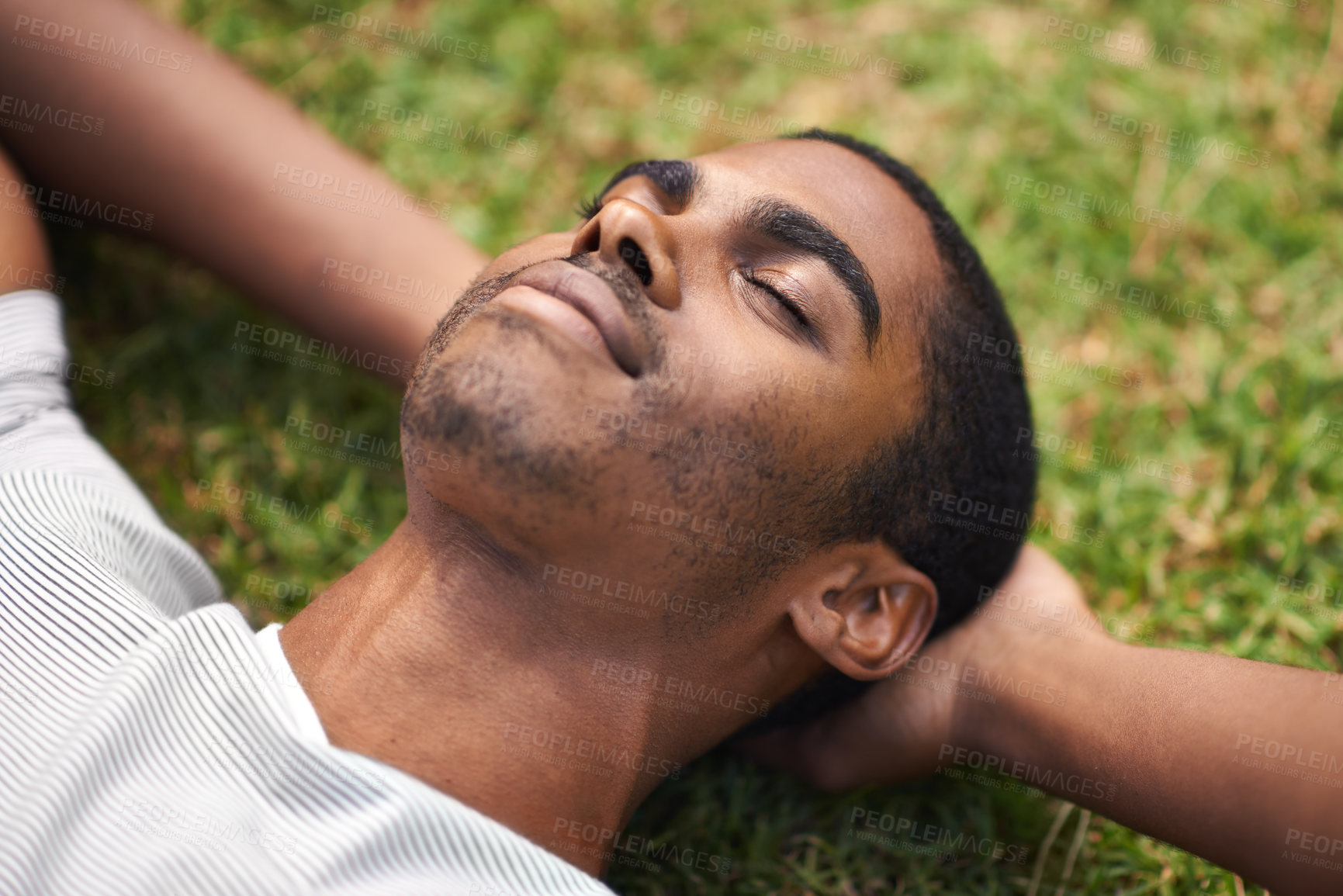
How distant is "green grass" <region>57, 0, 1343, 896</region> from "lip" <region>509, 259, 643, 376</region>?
1.68 metres

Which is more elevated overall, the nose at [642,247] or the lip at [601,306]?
the nose at [642,247]

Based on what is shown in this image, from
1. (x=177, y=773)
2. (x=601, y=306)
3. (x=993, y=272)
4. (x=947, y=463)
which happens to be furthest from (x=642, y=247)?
(x=993, y=272)

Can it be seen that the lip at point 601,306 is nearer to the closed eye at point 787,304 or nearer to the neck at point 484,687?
the closed eye at point 787,304

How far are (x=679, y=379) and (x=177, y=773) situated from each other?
152 cm

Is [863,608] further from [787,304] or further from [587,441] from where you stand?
[587,441]

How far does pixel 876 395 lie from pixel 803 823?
1.56 metres

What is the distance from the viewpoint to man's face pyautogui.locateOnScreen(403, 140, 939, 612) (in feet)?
7.28

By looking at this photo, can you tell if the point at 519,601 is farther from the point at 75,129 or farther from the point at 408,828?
the point at 75,129

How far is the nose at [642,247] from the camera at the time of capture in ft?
7.60

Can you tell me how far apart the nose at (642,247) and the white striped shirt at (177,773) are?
1308 millimetres

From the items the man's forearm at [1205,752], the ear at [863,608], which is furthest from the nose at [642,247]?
the man's forearm at [1205,752]

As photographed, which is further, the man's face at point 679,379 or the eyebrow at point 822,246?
the eyebrow at point 822,246

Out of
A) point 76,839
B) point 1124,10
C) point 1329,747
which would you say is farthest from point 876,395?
point 1124,10

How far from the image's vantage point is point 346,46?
176 inches
